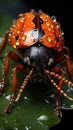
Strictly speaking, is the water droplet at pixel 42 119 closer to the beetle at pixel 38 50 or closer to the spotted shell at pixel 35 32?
the beetle at pixel 38 50

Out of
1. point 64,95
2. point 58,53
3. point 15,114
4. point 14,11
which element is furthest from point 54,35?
point 14,11

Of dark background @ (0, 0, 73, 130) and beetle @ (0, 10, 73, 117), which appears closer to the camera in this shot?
beetle @ (0, 10, 73, 117)

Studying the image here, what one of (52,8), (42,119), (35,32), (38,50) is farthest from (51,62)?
(52,8)

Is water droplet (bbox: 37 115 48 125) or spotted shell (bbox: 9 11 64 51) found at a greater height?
spotted shell (bbox: 9 11 64 51)

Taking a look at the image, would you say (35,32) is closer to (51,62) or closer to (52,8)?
(51,62)

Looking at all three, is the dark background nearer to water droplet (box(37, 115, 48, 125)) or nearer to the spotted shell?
the spotted shell

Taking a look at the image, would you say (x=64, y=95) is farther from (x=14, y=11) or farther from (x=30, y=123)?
(x=14, y=11)

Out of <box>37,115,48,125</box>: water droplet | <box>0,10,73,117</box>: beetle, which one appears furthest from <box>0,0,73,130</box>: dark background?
<box>37,115,48,125</box>: water droplet
